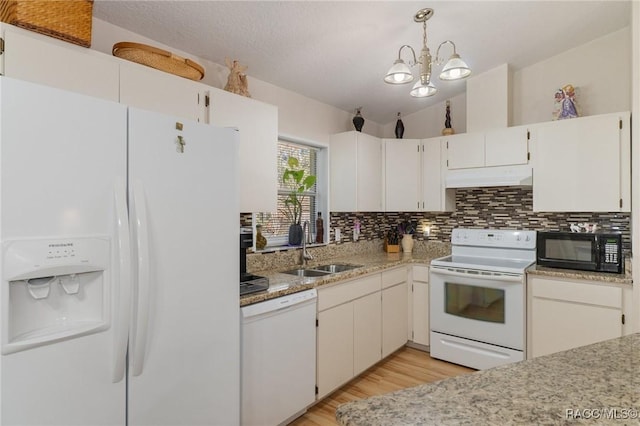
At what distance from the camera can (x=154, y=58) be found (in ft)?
5.90

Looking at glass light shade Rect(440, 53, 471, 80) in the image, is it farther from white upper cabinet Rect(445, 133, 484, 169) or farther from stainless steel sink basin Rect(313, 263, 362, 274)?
stainless steel sink basin Rect(313, 263, 362, 274)

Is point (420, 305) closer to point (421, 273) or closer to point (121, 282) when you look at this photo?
point (421, 273)

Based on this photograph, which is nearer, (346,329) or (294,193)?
(346,329)

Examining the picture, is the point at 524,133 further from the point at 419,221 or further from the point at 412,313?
the point at 412,313

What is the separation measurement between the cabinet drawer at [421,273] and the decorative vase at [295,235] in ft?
3.83

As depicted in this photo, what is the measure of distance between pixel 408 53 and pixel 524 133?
4.09ft

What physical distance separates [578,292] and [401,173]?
182cm

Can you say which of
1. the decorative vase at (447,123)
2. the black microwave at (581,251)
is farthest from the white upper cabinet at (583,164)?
the decorative vase at (447,123)

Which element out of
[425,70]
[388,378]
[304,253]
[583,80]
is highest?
[583,80]

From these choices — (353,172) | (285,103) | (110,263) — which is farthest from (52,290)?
(353,172)

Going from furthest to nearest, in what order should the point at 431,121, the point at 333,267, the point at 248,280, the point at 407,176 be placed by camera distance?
the point at 431,121
the point at 407,176
the point at 333,267
the point at 248,280

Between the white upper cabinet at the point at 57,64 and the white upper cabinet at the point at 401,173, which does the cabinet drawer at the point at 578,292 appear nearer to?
the white upper cabinet at the point at 401,173

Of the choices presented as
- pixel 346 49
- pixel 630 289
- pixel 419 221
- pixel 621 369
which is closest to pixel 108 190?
pixel 621 369

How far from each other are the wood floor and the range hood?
5.33 ft
